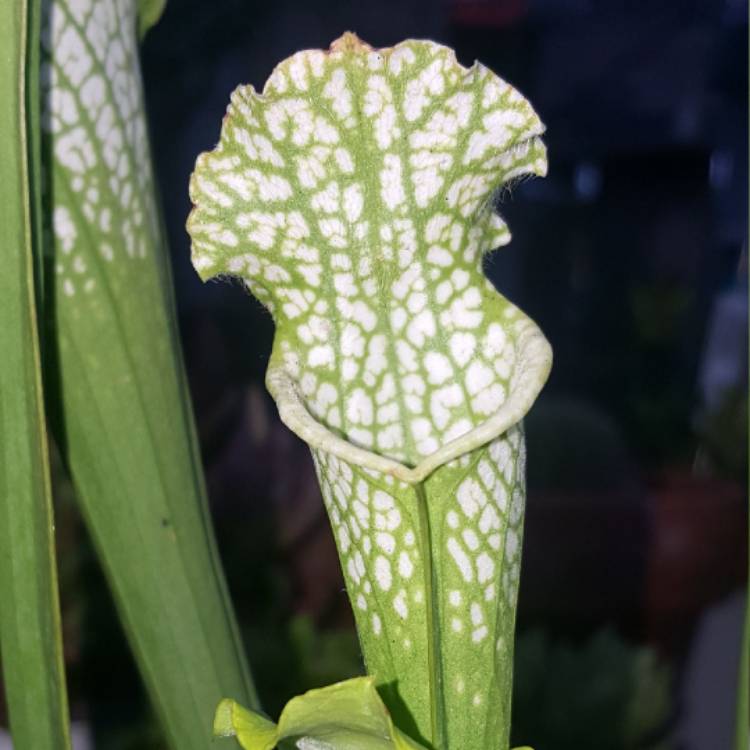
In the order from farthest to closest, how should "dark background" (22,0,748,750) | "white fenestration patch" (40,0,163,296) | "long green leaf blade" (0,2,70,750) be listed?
"dark background" (22,0,748,750) < "white fenestration patch" (40,0,163,296) < "long green leaf blade" (0,2,70,750)

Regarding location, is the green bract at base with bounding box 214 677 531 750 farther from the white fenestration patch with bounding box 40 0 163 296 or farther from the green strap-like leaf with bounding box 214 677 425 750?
the white fenestration patch with bounding box 40 0 163 296

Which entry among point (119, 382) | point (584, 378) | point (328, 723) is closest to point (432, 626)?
point (328, 723)

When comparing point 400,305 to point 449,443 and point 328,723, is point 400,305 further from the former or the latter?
point 328,723

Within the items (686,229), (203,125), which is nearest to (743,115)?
(686,229)

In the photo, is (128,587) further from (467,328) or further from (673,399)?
(673,399)

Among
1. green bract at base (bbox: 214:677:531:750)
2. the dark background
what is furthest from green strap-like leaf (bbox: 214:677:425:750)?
the dark background

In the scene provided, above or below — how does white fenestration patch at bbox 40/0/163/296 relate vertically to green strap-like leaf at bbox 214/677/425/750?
above
